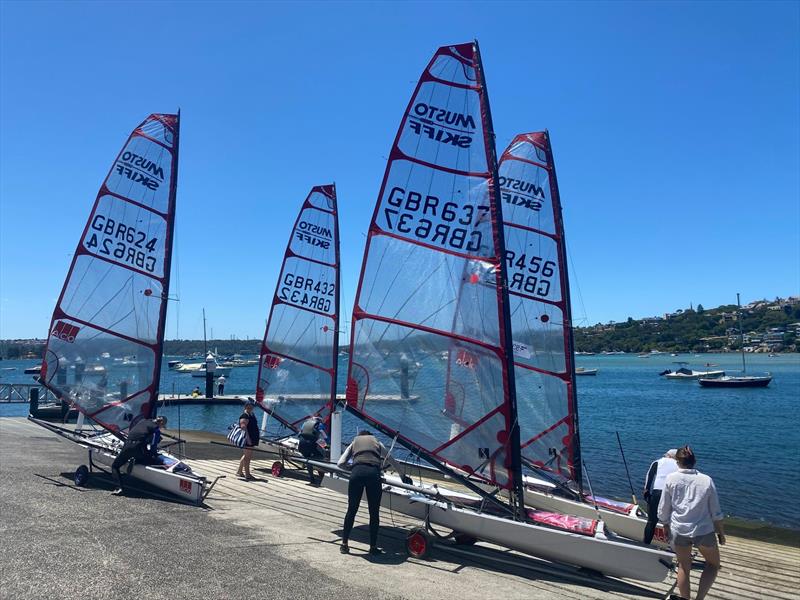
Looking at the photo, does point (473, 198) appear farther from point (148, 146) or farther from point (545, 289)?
point (148, 146)

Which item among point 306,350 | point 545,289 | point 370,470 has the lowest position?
point 370,470

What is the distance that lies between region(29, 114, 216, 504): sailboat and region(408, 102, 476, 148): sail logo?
5.73m

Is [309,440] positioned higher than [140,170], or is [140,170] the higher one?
[140,170]

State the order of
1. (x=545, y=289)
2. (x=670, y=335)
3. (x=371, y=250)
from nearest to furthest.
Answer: (x=371, y=250) → (x=545, y=289) → (x=670, y=335)

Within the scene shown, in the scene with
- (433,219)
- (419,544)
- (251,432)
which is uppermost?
(433,219)

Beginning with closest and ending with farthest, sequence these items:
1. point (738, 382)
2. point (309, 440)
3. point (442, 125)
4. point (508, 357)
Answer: point (508, 357)
point (442, 125)
point (309, 440)
point (738, 382)

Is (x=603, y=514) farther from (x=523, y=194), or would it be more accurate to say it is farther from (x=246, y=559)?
(x=523, y=194)

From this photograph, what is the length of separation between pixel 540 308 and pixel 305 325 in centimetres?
722

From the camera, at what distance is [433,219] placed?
28.6ft

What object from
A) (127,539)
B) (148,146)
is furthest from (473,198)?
(148,146)

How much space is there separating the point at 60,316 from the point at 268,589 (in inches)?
339

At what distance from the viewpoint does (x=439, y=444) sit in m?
8.40

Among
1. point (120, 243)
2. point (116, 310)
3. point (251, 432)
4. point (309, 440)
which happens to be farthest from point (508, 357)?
point (120, 243)

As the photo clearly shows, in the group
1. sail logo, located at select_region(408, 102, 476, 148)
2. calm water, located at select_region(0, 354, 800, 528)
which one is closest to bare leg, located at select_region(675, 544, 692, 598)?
sail logo, located at select_region(408, 102, 476, 148)
